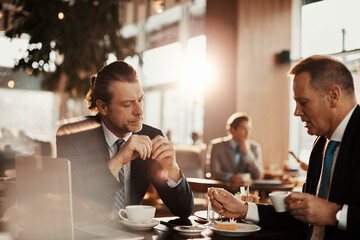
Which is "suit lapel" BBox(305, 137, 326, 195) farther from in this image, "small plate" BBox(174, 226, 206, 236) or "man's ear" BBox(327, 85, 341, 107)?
"small plate" BBox(174, 226, 206, 236)

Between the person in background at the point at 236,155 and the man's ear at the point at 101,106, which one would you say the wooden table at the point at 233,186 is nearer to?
the person in background at the point at 236,155

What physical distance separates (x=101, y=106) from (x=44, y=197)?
1.02 metres

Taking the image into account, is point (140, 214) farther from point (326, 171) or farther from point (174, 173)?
point (326, 171)

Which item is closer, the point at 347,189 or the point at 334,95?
the point at 347,189

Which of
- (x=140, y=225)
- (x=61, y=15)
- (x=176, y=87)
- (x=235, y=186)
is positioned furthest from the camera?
(x=176, y=87)

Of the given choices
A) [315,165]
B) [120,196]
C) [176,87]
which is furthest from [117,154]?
[176,87]

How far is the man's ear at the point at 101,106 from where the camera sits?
2270 mm

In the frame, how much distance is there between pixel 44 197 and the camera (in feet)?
4.29

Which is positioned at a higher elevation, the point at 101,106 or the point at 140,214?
the point at 101,106

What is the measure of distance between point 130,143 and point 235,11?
4927 millimetres

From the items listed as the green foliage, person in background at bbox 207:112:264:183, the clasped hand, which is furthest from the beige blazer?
the clasped hand

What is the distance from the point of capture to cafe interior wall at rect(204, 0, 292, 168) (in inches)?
255

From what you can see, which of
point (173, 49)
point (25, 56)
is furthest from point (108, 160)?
point (173, 49)

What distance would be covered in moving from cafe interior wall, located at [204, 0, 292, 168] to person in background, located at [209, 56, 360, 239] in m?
4.62
